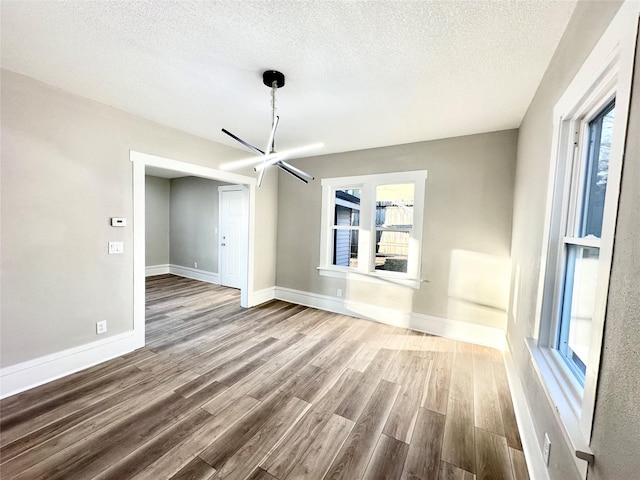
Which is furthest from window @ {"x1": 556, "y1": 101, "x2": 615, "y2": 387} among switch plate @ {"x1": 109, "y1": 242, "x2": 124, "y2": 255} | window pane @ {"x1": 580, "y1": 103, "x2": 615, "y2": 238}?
switch plate @ {"x1": 109, "y1": 242, "x2": 124, "y2": 255}

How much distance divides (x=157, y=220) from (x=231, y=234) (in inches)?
91.4

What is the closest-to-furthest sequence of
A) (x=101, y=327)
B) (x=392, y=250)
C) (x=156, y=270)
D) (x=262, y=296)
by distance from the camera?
(x=101, y=327)
(x=392, y=250)
(x=262, y=296)
(x=156, y=270)

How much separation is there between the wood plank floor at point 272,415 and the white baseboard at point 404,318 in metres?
0.18

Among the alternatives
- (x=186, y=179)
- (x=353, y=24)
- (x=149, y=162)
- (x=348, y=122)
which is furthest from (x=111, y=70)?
(x=186, y=179)

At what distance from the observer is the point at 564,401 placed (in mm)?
1187

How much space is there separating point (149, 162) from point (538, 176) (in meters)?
3.74

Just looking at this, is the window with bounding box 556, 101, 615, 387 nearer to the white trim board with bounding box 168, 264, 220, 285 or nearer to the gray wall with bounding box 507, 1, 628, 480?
the gray wall with bounding box 507, 1, 628, 480

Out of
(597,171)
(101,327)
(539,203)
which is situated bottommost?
(101,327)

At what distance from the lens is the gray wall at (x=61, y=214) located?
2.16 m

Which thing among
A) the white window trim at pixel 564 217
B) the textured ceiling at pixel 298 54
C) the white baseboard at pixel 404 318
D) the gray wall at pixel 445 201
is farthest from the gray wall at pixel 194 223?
the white window trim at pixel 564 217

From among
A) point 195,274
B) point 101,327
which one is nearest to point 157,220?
point 195,274

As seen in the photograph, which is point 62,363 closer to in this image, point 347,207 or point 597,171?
point 347,207

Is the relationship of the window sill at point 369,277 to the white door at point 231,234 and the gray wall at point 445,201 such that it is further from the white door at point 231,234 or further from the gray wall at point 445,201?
the white door at point 231,234

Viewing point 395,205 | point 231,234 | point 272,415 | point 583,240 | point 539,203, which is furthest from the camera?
point 231,234
